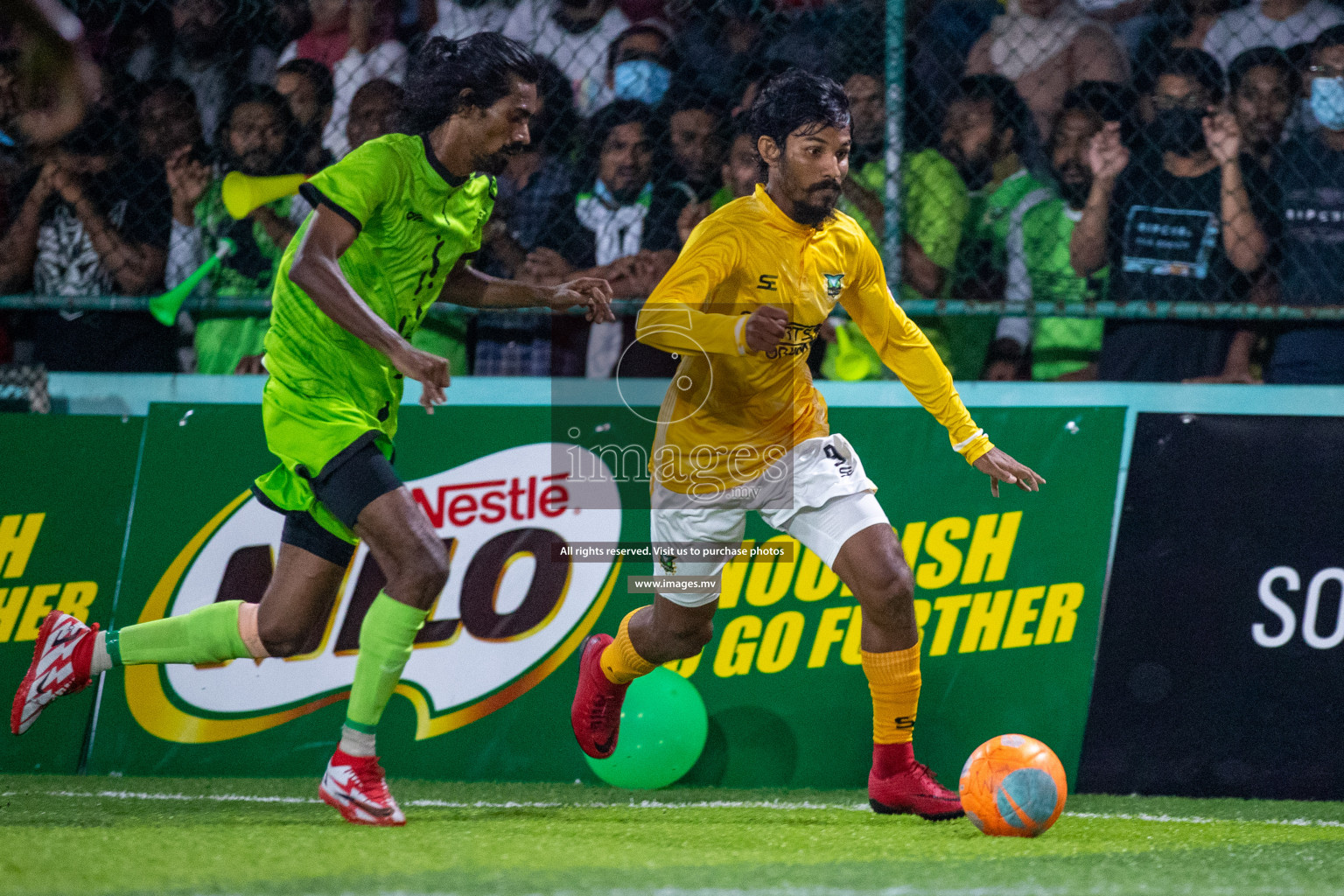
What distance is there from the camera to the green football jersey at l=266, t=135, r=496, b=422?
4.00m

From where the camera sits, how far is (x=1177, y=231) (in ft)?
18.6

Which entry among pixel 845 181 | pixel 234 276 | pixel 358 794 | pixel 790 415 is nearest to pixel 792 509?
pixel 790 415

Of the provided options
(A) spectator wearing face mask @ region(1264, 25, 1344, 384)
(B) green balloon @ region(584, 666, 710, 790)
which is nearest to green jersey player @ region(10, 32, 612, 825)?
(B) green balloon @ region(584, 666, 710, 790)

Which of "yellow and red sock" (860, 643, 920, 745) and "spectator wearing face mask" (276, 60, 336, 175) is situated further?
"spectator wearing face mask" (276, 60, 336, 175)

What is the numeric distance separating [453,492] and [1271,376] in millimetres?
3401

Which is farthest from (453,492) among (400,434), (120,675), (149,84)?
(149,84)

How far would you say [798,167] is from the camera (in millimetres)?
4223

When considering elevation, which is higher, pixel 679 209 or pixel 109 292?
pixel 679 209

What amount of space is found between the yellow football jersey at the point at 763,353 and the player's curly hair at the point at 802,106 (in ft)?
0.76

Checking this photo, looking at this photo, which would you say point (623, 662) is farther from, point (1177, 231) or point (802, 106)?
point (1177, 231)

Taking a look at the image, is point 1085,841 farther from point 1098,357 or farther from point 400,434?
point 400,434

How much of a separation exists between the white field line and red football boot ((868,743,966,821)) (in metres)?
0.29

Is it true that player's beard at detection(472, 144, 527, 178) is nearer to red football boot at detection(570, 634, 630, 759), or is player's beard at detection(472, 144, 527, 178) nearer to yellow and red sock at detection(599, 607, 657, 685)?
yellow and red sock at detection(599, 607, 657, 685)

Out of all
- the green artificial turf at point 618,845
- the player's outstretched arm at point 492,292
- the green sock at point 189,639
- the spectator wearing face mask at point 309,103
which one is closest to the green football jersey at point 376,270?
the player's outstretched arm at point 492,292
